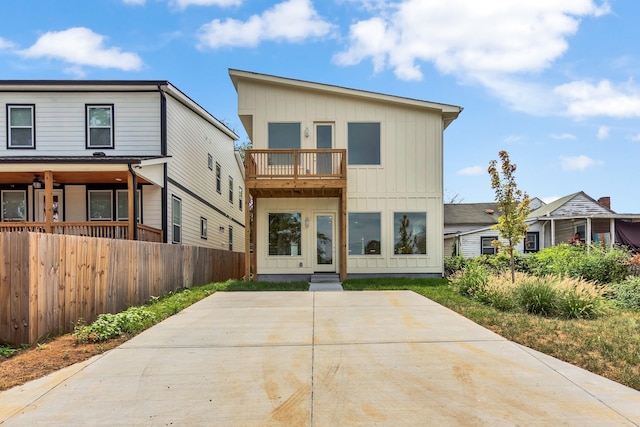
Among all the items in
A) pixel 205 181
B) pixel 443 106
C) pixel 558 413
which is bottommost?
pixel 558 413

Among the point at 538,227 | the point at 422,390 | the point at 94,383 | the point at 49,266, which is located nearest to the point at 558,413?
the point at 422,390

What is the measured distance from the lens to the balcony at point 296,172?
13.2 metres

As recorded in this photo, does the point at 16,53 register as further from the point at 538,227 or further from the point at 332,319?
the point at 538,227

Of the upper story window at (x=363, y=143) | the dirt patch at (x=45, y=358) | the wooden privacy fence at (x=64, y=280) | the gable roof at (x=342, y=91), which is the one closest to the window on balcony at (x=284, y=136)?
the gable roof at (x=342, y=91)

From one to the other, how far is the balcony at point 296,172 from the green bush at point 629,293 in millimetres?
7526

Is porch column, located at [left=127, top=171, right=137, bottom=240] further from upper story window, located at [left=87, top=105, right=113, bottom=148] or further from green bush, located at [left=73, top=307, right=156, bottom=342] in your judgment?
green bush, located at [left=73, top=307, right=156, bottom=342]

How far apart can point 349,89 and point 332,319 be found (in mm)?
9232

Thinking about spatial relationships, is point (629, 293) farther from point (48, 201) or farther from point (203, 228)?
point (203, 228)

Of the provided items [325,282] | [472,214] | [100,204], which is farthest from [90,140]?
[472,214]

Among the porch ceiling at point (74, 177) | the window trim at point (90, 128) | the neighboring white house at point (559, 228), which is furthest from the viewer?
the neighboring white house at point (559, 228)

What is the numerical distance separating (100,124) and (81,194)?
244cm

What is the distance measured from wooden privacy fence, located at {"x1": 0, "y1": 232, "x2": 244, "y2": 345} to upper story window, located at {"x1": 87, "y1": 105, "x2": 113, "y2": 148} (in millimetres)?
6276

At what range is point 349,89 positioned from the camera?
14.6 m

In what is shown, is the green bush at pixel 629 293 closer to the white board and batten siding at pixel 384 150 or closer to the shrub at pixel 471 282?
the shrub at pixel 471 282
